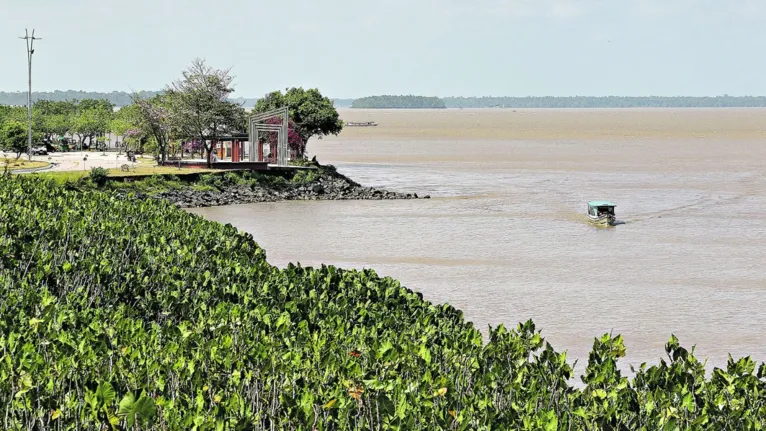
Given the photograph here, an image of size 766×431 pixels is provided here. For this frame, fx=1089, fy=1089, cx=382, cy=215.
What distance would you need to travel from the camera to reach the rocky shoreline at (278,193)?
54.5m

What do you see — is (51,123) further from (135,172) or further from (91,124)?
(135,172)

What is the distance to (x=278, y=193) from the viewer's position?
5869cm

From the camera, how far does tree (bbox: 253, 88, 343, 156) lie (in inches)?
3059

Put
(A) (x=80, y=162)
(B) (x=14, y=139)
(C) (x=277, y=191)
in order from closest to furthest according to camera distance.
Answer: (C) (x=277, y=191) < (A) (x=80, y=162) < (B) (x=14, y=139)

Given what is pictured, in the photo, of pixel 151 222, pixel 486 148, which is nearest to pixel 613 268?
pixel 151 222

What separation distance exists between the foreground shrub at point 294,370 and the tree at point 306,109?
61.6m

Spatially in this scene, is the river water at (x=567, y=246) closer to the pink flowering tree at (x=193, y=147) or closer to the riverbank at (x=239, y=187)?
the riverbank at (x=239, y=187)

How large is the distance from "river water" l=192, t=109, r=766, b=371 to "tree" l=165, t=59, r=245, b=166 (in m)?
9.68

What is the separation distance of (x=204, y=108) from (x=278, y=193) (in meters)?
10.4

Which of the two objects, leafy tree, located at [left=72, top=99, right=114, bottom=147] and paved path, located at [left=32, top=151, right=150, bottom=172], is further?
leafy tree, located at [left=72, top=99, right=114, bottom=147]

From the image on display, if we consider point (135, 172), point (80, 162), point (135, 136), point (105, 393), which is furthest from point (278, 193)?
point (105, 393)

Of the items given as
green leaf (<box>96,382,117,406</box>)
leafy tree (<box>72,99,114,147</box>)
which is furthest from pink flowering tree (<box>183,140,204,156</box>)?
green leaf (<box>96,382,117,406</box>)

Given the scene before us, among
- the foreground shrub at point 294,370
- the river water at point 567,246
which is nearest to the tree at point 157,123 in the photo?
the river water at point 567,246

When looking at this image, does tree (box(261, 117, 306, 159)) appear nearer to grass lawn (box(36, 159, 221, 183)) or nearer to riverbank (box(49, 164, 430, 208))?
riverbank (box(49, 164, 430, 208))
